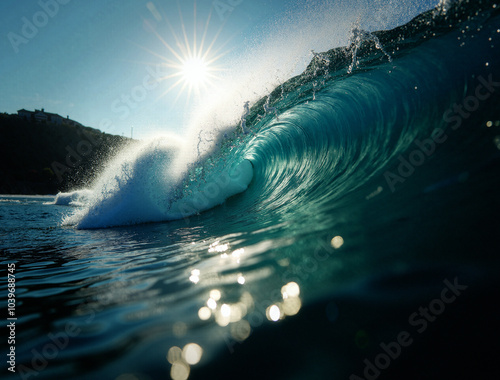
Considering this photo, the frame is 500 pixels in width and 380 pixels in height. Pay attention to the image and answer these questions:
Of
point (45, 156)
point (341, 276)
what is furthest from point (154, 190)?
point (45, 156)

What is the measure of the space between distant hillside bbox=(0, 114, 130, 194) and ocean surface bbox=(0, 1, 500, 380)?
44.3 metres

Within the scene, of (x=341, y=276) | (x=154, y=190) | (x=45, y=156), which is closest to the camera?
(x=341, y=276)

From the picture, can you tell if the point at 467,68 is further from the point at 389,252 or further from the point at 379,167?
the point at 389,252

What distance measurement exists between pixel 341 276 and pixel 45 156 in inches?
2913

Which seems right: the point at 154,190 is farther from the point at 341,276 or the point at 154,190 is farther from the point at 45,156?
the point at 45,156

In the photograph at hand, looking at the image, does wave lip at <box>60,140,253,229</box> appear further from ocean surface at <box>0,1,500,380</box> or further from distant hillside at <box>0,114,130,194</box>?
distant hillside at <box>0,114,130,194</box>

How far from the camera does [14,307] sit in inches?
69.9

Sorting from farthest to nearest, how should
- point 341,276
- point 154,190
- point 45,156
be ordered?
point 45,156 → point 154,190 → point 341,276

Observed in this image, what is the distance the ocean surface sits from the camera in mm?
930

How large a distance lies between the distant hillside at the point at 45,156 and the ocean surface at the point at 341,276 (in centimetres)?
4432

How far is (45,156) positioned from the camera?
57656 mm

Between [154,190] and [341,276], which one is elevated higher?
[154,190]

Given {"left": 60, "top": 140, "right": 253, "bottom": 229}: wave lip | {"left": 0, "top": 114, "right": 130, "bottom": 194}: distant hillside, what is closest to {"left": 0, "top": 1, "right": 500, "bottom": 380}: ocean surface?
{"left": 60, "top": 140, "right": 253, "bottom": 229}: wave lip

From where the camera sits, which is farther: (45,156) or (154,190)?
(45,156)
